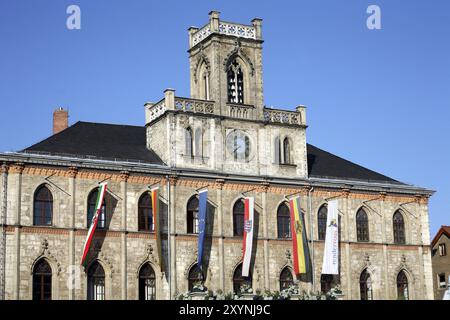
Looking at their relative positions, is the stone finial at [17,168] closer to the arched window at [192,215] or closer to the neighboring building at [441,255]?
the arched window at [192,215]

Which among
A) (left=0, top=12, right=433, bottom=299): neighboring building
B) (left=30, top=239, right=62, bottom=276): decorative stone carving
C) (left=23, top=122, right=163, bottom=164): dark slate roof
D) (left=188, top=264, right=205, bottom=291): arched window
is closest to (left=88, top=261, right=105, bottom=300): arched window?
(left=0, top=12, right=433, bottom=299): neighboring building

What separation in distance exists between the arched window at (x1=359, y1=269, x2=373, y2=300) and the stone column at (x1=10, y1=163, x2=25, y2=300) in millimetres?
21326

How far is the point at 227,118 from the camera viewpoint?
48.8 m

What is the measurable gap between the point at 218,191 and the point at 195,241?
132 inches

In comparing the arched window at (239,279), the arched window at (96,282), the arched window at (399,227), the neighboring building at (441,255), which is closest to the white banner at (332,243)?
the arched window at (239,279)

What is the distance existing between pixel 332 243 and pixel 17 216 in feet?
61.7

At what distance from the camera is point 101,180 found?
146ft

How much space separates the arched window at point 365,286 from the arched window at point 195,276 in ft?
36.2

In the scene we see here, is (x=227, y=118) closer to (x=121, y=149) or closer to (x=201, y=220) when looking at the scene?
(x=121, y=149)

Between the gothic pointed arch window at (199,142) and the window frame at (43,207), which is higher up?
the gothic pointed arch window at (199,142)

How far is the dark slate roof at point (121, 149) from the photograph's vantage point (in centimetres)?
4516

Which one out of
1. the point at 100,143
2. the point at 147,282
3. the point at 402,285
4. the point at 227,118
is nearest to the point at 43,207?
the point at 100,143

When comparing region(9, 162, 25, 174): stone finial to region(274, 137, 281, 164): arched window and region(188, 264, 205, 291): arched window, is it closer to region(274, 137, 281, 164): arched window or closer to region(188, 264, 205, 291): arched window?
region(188, 264, 205, 291): arched window
